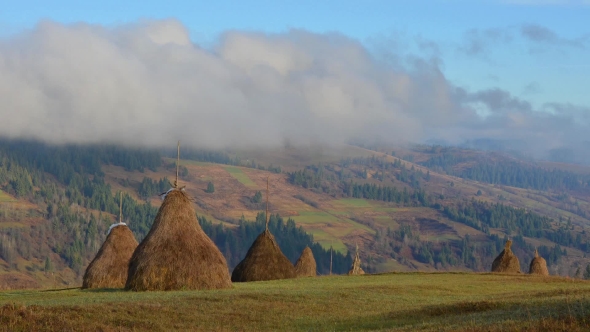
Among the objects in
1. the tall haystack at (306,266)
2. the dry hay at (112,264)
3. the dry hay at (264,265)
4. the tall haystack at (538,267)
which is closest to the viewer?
the dry hay at (112,264)

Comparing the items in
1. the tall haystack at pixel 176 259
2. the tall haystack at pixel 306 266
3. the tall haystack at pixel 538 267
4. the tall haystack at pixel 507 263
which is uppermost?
the tall haystack at pixel 176 259

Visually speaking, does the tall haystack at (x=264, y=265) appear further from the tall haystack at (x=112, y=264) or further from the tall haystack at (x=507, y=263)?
the tall haystack at (x=507, y=263)

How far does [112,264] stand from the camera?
55.1m

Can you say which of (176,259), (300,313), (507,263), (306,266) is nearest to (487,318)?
(300,313)

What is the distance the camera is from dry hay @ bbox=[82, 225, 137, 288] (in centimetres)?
5419

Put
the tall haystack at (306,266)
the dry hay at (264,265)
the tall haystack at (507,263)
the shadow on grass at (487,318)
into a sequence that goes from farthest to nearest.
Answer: the tall haystack at (306,266) < the tall haystack at (507,263) < the dry hay at (264,265) < the shadow on grass at (487,318)

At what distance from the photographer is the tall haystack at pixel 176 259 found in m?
44.2

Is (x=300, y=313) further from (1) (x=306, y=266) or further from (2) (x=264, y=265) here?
(1) (x=306, y=266)

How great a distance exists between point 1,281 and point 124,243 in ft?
509

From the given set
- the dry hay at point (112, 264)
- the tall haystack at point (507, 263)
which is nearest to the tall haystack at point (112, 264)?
the dry hay at point (112, 264)

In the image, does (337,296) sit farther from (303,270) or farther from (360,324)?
(303,270)

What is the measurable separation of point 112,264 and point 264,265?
575 inches

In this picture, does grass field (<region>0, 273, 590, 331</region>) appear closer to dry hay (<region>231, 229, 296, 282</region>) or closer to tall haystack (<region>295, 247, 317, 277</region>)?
dry hay (<region>231, 229, 296, 282</region>)

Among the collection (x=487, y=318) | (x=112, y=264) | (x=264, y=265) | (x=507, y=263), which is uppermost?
(x=487, y=318)
